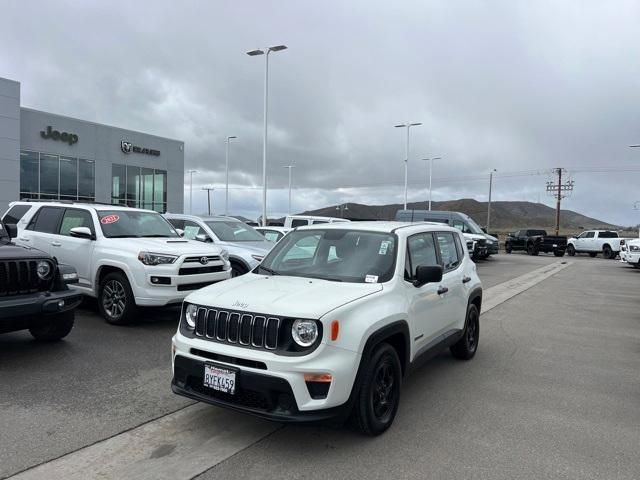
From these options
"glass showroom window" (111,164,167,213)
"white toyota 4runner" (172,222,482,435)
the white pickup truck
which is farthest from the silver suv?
the white pickup truck

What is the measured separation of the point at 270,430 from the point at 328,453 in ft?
2.03

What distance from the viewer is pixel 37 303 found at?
555cm

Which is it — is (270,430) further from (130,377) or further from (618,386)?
(618,386)

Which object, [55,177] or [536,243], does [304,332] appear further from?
[536,243]

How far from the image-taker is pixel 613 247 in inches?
1299

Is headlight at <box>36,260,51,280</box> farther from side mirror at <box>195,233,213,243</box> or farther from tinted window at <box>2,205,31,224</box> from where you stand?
side mirror at <box>195,233,213,243</box>

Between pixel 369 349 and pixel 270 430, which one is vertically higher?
pixel 369 349

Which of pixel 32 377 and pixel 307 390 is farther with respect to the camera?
pixel 32 377

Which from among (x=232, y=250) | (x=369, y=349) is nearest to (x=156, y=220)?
(x=232, y=250)

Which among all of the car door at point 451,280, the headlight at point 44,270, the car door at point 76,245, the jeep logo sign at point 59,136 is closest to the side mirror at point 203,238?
the car door at point 76,245

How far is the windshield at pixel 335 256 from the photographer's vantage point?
4.50m

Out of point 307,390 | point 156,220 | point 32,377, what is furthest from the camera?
point 156,220

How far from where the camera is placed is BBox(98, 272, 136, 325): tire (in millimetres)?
7375

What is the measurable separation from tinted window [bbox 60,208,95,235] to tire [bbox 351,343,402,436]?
6.15m
